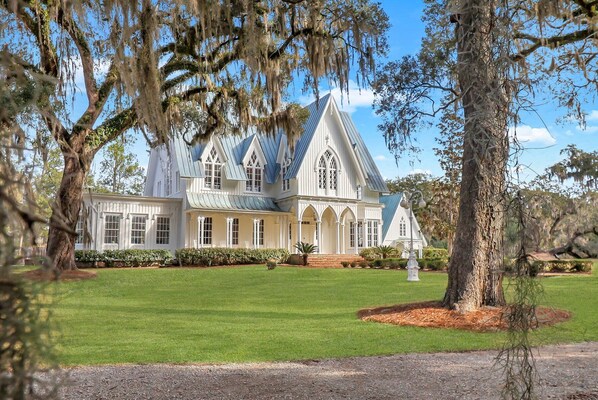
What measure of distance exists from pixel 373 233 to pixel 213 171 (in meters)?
11.8

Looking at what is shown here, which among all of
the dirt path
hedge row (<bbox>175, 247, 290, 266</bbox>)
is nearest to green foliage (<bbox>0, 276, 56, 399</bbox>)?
the dirt path

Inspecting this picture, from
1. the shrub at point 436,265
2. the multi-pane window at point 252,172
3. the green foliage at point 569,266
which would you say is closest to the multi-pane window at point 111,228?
the multi-pane window at point 252,172

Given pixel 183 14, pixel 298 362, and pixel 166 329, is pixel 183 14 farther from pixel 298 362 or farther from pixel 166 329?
pixel 298 362

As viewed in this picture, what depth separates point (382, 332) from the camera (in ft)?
28.9

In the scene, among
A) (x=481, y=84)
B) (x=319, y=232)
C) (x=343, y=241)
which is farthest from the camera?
(x=343, y=241)

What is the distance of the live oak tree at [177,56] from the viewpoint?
9.59m

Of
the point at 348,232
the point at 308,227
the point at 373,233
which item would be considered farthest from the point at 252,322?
the point at 373,233

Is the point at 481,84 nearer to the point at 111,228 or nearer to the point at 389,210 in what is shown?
the point at 111,228

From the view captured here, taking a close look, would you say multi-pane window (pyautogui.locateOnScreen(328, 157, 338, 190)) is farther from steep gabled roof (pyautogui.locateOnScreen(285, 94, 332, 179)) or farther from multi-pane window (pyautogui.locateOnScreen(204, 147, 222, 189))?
multi-pane window (pyautogui.locateOnScreen(204, 147, 222, 189))

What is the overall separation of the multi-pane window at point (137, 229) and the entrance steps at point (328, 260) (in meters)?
9.68

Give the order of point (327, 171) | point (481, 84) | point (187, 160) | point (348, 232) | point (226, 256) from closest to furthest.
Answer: point (481, 84)
point (226, 256)
point (187, 160)
point (327, 171)
point (348, 232)

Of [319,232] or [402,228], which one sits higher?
[402,228]

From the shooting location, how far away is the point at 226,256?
27844 millimetres

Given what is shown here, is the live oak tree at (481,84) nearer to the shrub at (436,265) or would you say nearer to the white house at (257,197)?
the shrub at (436,265)
